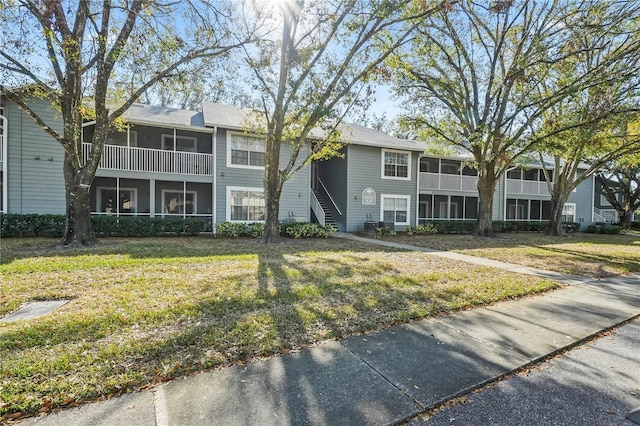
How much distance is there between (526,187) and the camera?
24.0 m

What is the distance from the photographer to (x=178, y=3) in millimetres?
9734

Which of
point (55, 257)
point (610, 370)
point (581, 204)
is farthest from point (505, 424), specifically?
point (581, 204)

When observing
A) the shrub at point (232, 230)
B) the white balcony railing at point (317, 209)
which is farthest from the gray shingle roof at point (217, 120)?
the shrub at point (232, 230)

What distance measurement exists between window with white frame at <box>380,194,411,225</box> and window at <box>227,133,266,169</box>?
23.9 feet

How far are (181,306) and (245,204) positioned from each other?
1173 centimetres

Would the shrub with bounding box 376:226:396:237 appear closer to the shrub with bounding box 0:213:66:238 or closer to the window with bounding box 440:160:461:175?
the window with bounding box 440:160:461:175

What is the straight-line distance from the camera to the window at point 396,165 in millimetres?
18719

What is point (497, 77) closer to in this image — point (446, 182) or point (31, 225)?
point (446, 182)

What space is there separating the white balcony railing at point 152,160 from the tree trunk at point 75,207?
444cm

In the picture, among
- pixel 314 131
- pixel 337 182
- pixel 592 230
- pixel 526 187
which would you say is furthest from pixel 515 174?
pixel 314 131

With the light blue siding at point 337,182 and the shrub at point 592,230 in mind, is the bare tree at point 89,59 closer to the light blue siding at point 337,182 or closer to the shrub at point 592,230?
the light blue siding at point 337,182

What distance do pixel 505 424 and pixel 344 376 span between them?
1228 millimetres

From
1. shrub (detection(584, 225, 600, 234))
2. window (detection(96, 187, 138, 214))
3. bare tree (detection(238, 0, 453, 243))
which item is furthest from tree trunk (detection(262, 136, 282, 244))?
shrub (detection(584, 225, 600, 234))

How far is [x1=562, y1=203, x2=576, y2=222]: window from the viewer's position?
26.0 m
